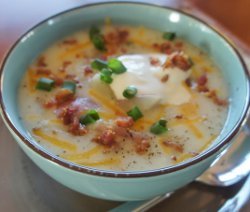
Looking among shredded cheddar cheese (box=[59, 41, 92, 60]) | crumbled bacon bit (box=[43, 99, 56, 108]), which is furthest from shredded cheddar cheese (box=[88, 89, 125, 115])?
shredded cheddar cheese (box=[59, 41, 92, 60])

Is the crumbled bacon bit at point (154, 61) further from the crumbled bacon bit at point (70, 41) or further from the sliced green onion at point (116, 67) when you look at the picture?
the crumbled bacon bit at point (70, 41)

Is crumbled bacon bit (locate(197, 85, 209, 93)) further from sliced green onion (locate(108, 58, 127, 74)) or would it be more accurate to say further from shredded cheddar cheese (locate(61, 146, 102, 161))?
shredded cheddar cheese (locate(61, 146, 102, 161))

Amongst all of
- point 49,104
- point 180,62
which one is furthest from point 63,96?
point 180,62

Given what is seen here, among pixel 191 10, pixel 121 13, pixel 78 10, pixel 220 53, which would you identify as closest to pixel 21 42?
pixel 78 10

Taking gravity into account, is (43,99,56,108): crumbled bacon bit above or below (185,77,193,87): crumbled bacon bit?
below

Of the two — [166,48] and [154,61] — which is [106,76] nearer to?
[154,61]

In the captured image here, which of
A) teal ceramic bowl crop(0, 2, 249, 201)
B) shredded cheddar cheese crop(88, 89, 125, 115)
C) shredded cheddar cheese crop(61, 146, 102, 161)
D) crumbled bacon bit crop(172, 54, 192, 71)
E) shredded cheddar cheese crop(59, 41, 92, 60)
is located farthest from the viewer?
shredded cheddar cheese crop(59, 41, 92, 60)

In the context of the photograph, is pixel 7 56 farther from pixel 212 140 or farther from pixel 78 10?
pixel 212 140

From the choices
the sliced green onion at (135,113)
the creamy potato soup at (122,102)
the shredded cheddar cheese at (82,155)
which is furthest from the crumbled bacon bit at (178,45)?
the shredded cheddar cheese at (82,155)
